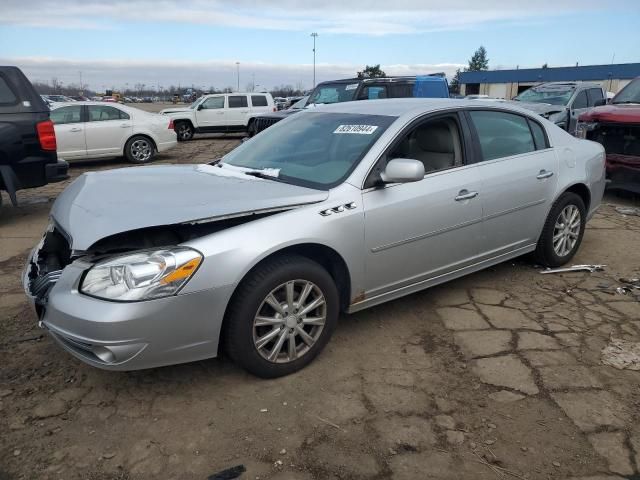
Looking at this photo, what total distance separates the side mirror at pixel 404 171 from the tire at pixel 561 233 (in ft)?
6.46

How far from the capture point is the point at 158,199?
3070mm

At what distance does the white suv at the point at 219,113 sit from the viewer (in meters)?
19.2

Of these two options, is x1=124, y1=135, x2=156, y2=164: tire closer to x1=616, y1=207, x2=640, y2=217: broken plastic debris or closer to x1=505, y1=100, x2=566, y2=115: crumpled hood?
x1=505, y1=100, x2=566, y2=115: crumpled hood

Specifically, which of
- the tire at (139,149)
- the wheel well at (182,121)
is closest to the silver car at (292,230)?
the tire at (139,149)

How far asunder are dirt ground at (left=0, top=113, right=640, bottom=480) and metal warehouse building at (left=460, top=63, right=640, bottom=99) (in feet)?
124

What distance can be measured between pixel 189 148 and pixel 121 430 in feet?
48.1

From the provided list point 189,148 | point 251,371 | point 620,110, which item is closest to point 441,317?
point 251,371

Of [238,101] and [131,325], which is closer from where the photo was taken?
[131,325]

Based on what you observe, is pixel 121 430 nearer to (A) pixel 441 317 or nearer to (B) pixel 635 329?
(A) pixel 441 317

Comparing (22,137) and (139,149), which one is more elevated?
(22,137)

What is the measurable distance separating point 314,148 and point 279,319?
1.41 meters

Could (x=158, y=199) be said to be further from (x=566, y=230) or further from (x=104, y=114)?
(x=104, y=114)

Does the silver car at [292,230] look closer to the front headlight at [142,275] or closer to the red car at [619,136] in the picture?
the front headlight at [142,275]

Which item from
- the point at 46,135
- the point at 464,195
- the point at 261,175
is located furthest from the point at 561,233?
the point at 46,135
